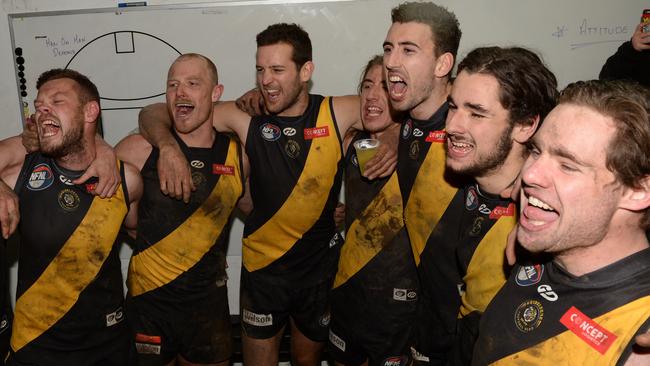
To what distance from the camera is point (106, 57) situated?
3.77 metres

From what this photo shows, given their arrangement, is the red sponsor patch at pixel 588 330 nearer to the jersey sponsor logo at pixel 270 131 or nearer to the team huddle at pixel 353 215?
the team huddle at pixel 353 215

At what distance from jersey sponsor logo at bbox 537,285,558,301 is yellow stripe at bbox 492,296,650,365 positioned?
110 mm

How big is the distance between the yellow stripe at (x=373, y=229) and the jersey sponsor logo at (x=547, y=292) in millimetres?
1249

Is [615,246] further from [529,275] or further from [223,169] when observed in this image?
[223,169]

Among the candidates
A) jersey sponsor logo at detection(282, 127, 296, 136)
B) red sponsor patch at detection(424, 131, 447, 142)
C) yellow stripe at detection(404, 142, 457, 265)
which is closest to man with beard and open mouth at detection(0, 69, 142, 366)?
jersey sponsor logo at detection(282, 127, 296, 136)

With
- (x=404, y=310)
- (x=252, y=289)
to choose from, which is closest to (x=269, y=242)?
(x=252, y=289)

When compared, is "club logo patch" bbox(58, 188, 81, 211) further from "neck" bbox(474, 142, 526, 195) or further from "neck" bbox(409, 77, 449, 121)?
"neck" bbox(474, 142, 526, 195)

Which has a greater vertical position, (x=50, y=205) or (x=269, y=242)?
(x=50, y=205)

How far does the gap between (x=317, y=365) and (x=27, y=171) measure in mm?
2062

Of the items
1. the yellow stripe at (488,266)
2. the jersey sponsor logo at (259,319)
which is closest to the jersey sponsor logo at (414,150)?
the yellow stripe at (488,266)

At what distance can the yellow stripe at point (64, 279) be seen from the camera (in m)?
2.50

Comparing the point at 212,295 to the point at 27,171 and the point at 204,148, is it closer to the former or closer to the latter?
the point at 204,148

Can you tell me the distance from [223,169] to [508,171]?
5.28 feet

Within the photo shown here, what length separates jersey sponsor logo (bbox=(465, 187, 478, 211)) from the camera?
2193mm
